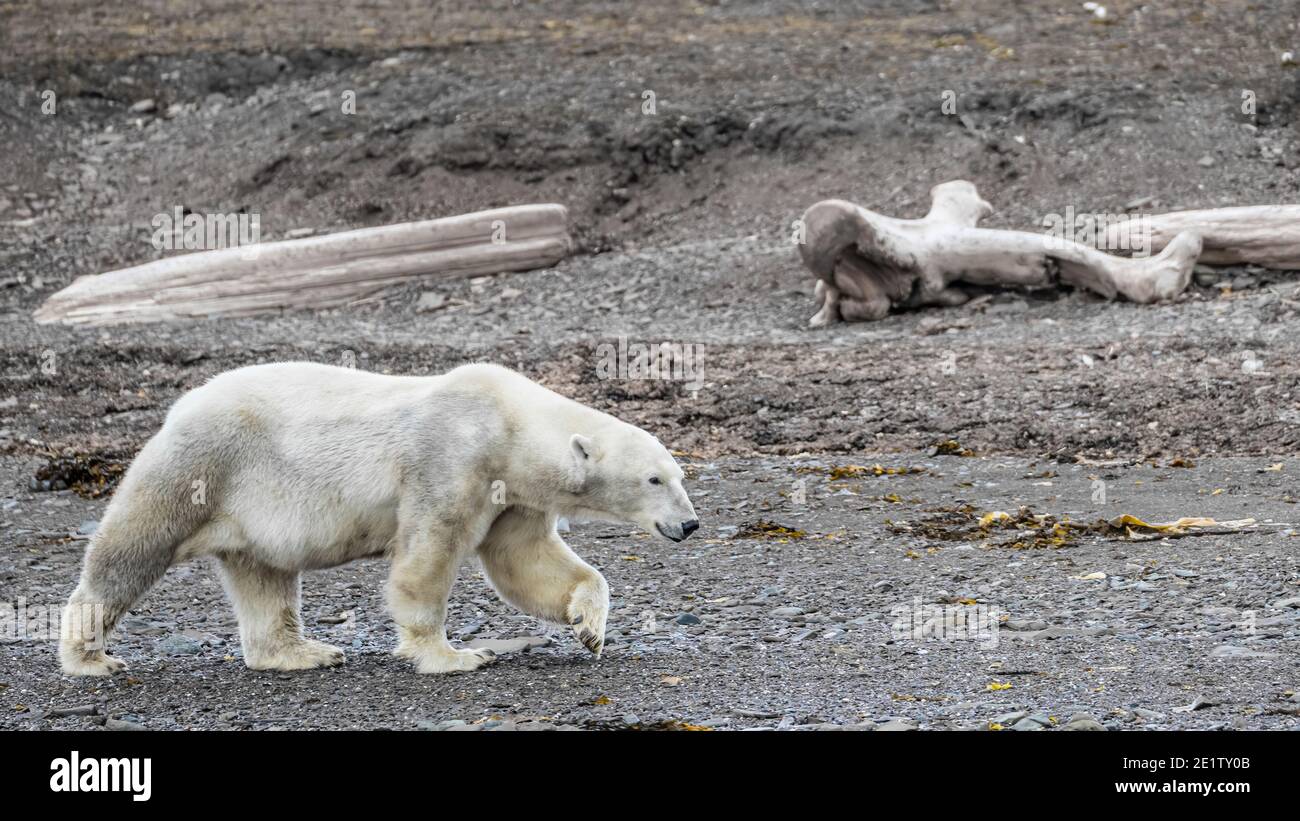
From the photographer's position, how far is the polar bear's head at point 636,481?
5.48m

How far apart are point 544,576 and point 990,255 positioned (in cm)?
726

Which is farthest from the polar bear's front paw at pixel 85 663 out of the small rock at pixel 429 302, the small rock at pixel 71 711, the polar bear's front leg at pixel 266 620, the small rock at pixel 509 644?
the small rock at pixel 429 302

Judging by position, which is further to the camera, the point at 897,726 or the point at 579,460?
the point at 579,460

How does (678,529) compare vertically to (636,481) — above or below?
below

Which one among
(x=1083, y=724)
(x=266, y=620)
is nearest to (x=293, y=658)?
(x=266, y=620)

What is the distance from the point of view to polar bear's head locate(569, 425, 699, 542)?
5480 mm

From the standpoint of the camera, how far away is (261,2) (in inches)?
811

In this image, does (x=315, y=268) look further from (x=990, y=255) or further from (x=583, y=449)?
(x=583, y=449)

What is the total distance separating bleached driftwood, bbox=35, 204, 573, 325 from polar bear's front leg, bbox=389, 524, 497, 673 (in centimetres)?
808

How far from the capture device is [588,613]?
5.54 metres

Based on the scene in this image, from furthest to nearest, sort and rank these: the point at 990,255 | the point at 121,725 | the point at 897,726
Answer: the point at 990,255 < the point at 121,725 < the point at 897,726

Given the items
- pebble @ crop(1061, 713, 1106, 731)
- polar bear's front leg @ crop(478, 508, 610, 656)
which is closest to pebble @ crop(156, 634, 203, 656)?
polar bear's front leg @ crop(478, 508, 610, 656)

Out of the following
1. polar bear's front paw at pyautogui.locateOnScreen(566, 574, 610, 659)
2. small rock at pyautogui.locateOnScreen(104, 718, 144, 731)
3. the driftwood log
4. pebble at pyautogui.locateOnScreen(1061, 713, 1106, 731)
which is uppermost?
the driftwood log

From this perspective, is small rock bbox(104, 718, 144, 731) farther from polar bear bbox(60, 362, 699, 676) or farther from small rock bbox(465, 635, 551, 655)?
small rock bbox(465, 635, 551, 655)
